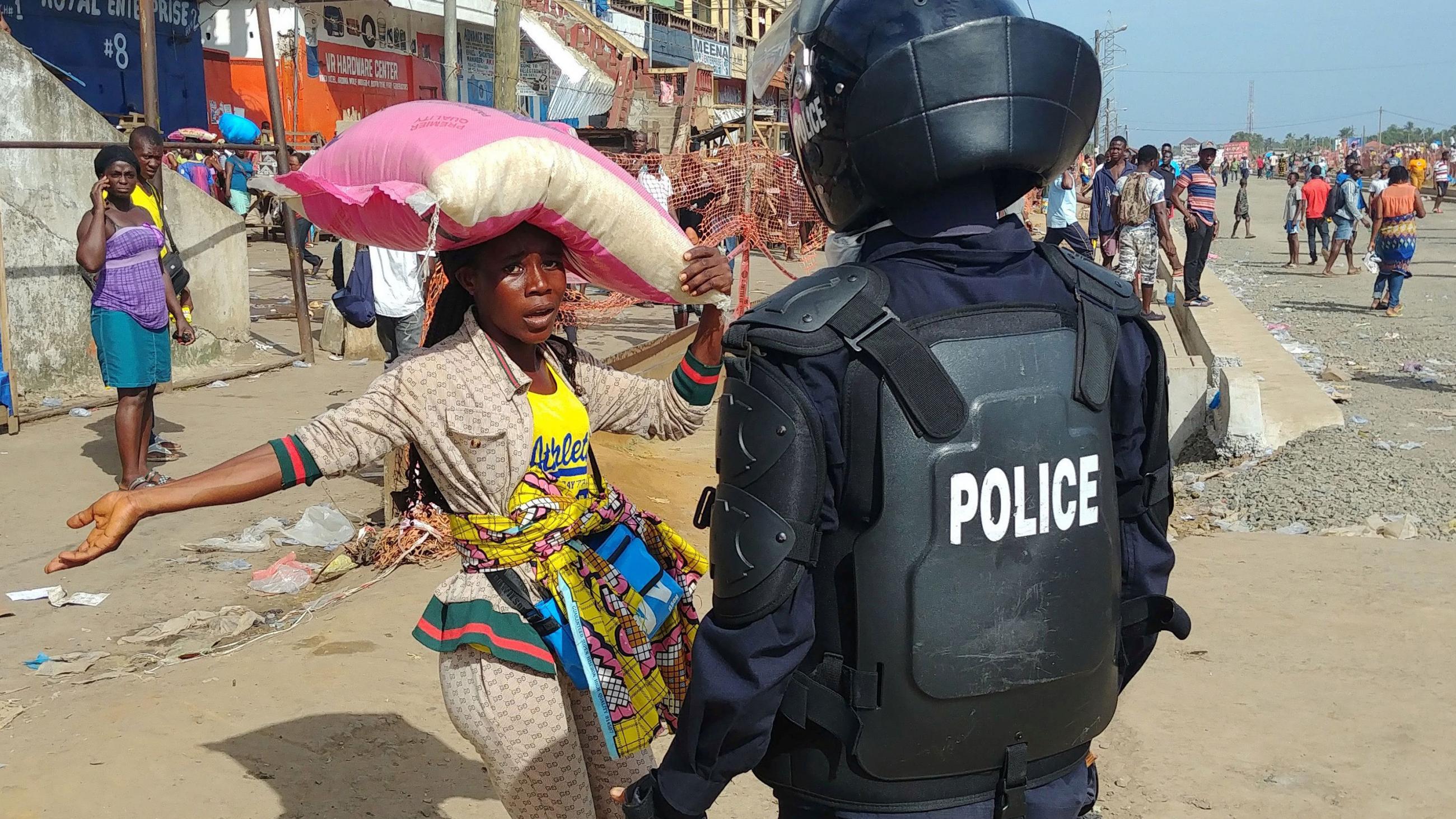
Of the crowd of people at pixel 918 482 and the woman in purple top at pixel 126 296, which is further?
the woman in purple top at pixel 126 296

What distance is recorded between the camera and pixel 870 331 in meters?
1.71

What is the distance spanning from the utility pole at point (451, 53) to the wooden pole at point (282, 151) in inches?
58.5

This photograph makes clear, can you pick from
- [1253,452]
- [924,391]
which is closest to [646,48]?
[1253,452]

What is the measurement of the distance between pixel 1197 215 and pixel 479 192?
13.0 meters

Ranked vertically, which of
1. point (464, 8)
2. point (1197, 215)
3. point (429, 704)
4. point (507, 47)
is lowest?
point (429, 704)

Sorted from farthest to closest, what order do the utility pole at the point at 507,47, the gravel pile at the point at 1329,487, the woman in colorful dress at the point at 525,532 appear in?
the utility pole at the point at 507,47, the gravel pile at the point at 1329,487, the woman in colorful dress at the point at 525,532

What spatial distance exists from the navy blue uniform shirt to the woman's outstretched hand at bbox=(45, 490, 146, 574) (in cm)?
98

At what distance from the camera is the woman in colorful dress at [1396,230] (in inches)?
557

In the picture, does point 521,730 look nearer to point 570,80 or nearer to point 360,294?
point 360,294

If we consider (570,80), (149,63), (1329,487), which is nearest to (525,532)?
(1329,487)

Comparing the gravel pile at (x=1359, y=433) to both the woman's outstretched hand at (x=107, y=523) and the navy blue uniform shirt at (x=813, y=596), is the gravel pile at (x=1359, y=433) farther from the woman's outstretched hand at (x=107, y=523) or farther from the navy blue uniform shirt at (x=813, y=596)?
the woman's outstretched hand at (x=107, y=523)

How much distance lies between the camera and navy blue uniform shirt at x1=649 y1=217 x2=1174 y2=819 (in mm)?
1730

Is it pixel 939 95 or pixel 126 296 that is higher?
pixel 939 95

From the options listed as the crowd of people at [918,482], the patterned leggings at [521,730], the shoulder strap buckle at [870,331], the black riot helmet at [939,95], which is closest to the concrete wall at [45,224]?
the patterned leggings at [521,730]
